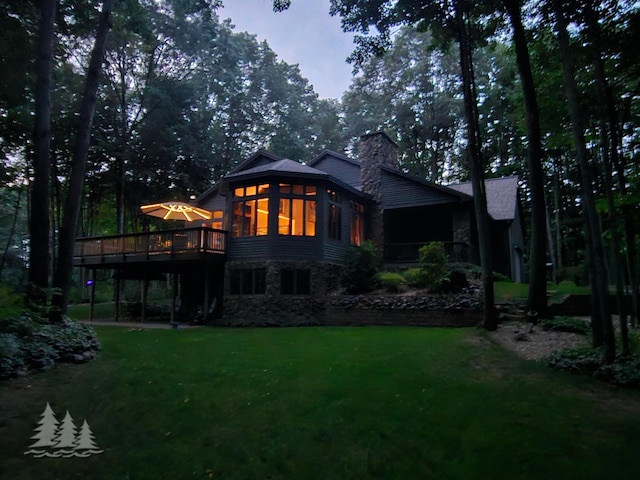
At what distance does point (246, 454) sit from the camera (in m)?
3.58

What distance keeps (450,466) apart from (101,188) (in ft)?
88.1

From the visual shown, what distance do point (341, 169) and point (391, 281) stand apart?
8012 millimetres

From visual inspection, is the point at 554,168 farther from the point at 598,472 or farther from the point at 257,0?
the point at 598,472

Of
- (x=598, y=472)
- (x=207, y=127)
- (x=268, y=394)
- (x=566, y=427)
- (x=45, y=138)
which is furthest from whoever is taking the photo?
(x=207, y=127)

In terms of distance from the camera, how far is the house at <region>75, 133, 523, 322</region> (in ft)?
46.4

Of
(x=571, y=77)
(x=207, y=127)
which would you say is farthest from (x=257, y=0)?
(x=207, y=127)

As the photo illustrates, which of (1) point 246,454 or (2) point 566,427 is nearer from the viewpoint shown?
(1) point 246,454

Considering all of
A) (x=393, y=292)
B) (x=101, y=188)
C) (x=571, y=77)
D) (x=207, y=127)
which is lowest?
(x=393, y=292)

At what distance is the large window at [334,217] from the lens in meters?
15.2

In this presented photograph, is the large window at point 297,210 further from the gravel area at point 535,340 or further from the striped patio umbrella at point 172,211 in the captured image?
the gravel area at point 535,340

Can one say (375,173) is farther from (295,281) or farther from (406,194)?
(295,281)

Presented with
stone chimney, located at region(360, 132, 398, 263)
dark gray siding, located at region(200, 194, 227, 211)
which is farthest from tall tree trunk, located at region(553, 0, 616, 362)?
dark gray siding, located at region(200, 194, 227, 211)

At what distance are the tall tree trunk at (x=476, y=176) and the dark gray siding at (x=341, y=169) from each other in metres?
8.95

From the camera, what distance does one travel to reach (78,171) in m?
9.32
